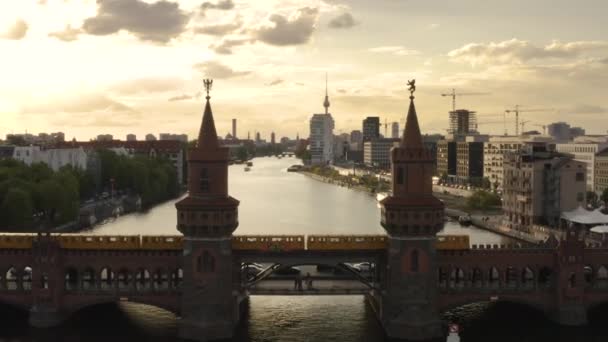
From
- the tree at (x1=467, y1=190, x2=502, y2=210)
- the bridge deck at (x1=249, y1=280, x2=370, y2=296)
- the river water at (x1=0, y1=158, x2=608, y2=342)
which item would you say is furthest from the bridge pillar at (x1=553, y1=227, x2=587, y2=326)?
the tree at (x1=467, y1=190, x2=502, y2=210)

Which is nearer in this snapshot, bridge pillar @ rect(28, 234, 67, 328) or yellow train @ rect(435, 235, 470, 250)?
bridge pillar @ rect(28, 234, 67, 328)

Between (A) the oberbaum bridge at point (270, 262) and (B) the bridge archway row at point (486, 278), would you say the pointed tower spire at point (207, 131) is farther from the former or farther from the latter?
(B) the bridge archway row at point (486, 278)

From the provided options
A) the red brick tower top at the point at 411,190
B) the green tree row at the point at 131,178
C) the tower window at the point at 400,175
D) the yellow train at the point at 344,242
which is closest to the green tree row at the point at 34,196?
the green tree row at the point at 131,178

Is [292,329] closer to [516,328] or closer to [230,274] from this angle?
[230,274]

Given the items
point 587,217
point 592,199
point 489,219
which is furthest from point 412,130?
point 592,199

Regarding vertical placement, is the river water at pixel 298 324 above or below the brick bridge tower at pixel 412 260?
below

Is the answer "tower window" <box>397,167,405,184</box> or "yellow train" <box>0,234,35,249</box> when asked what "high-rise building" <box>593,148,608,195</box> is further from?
"yellow train" <box>0,234,35,249</box>

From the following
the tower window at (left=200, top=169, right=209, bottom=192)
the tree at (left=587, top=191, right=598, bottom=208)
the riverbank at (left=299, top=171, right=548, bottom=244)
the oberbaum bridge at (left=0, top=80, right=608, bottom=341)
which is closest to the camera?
the oberbaum bridge at (left=0, top=80, right=608, bottom=341)
